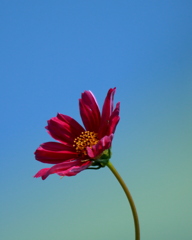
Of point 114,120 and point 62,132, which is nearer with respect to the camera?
point 114,120

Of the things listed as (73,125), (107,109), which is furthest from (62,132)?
(107,109)

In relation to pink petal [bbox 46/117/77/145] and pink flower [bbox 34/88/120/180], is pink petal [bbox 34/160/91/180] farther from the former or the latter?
pink petal [bbox 46/117/77/145]

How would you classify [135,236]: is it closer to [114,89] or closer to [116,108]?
[116,108]

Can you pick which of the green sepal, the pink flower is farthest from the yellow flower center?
the green sepal

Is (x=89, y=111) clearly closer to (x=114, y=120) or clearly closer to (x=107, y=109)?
(x=107, y=109)

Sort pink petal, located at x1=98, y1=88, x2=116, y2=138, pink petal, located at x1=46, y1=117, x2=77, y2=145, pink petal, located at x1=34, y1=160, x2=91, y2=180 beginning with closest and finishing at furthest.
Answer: pink petal, located at x1=34, y1=160, x2=91, y2=180 → pink petal, located at x1=98, y1=88, x2=116, y2=138 → pink petal, located at x1=46, y1=117, x2=77, y2=145

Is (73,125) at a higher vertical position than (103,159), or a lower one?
higher
